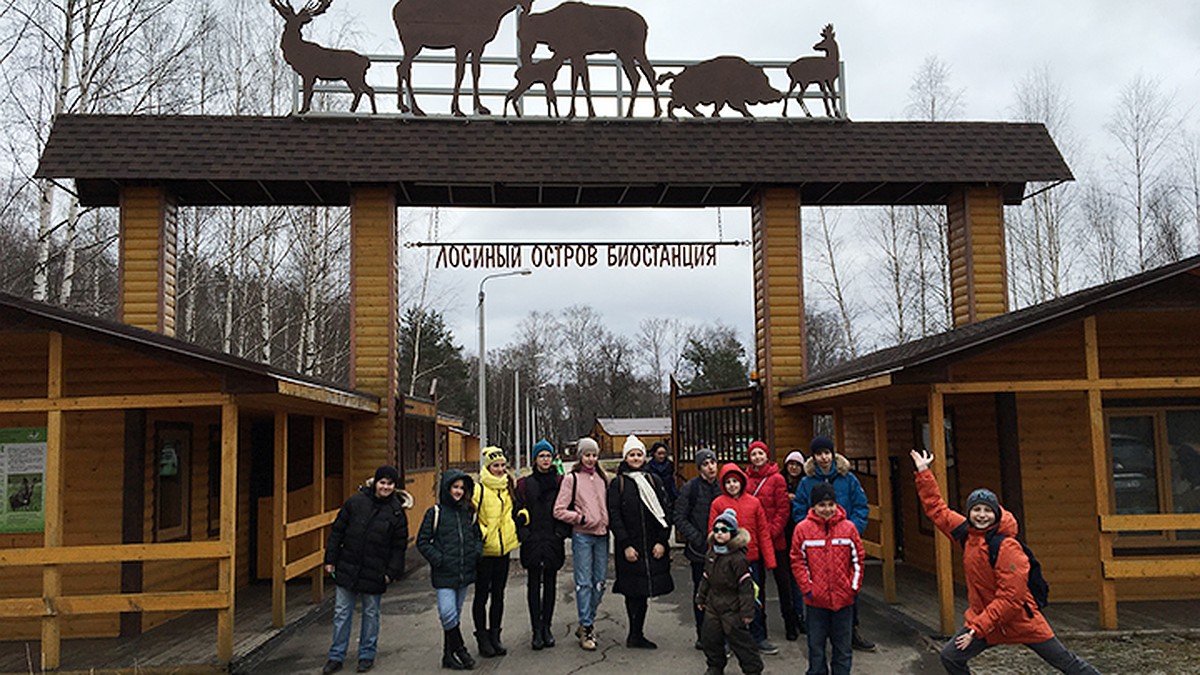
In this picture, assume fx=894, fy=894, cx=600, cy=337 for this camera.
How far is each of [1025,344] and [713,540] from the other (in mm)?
4670

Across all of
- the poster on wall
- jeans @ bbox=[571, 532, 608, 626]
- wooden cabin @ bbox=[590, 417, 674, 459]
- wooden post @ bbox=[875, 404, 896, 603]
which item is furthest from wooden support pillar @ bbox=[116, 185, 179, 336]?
wooden cabin @ bbox=[590, 417, 674, 459]

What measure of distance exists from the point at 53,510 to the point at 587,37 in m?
9.24

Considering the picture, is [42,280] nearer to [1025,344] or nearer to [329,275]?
[329,275]

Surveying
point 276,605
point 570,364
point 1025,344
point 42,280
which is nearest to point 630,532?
point 276,605

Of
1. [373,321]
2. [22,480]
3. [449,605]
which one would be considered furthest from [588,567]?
Answer: [373,321]

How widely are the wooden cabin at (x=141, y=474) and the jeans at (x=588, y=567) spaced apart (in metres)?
2.79

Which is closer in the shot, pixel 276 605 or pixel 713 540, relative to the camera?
pixel 713 540

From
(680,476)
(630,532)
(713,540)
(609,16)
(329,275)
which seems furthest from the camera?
(329,275)

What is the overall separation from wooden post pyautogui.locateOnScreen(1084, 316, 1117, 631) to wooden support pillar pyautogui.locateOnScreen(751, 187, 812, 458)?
4727 millimetres

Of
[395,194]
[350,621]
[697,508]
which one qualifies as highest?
[395,194]

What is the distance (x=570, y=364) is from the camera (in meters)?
80.9

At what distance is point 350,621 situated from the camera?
7344 mm

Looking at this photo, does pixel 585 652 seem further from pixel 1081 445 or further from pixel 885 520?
pixel 1081 445

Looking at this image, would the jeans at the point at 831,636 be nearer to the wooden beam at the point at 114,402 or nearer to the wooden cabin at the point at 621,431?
the wooden beam at the point at 114,402
